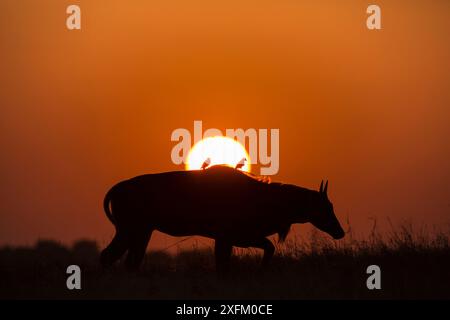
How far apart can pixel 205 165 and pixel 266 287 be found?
3.63 meters

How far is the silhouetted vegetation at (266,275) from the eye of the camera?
14.5 meters

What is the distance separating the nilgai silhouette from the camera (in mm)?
17219

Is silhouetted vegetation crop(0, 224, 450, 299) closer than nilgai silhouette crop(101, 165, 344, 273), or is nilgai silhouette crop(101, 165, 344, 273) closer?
silhouetted vegetation crop(0, 224, 450, 299)

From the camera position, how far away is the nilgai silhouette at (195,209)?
17219 millimetres

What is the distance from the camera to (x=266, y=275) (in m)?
16.1

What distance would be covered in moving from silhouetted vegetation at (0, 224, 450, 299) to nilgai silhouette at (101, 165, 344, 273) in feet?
1.57

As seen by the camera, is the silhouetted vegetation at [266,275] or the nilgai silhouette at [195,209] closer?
the silhouetted vegetation at [266,275]

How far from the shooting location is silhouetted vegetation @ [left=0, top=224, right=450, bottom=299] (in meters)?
14.5

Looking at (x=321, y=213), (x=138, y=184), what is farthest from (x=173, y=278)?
(x=321, y=213)

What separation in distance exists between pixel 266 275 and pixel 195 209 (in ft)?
6.60

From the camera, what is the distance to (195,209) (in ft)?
56.8

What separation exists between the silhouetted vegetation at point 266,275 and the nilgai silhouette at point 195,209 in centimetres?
48

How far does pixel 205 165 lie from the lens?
1777cm
